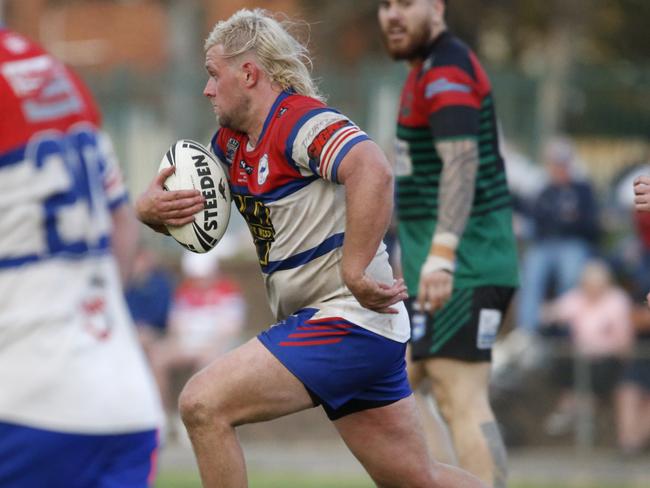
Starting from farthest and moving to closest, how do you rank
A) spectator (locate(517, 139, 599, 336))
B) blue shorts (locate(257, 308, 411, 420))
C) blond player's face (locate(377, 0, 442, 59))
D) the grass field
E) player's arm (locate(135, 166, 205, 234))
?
spectator (locate(517, 139, 599, 336)), the grass field, blond player's face (locate(377, 0, 442, 59)), player's arm (locate(135, 166, 205, 234)), blue shorts (locate(257, 308, 411, 420))

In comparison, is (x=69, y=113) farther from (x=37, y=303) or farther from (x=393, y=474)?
(x=393, y=474)

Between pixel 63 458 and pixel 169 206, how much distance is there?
1.13m

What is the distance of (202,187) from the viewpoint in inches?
211

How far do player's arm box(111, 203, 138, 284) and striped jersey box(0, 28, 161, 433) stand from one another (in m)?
0.28

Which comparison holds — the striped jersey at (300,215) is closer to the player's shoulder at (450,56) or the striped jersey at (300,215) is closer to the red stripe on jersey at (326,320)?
the red stripe on jersey at (326,320)

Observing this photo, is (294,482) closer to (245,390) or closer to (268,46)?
(245,390)

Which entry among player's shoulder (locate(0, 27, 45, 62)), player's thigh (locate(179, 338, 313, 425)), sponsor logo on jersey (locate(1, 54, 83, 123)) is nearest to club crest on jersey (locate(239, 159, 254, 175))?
player's thigh (locate(179, 338, 313, 425))

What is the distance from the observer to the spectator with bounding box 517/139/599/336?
44.3 ft

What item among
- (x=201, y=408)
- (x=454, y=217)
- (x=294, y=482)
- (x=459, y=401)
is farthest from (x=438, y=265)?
(x=294, y=482)

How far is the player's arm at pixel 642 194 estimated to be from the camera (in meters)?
5.27

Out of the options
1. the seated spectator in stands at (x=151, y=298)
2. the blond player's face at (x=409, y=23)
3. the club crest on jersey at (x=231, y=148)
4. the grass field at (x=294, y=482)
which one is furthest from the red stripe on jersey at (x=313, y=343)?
the seated spectator in stands at (x=151, y=298)

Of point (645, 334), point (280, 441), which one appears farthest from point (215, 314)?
point (645, 334)

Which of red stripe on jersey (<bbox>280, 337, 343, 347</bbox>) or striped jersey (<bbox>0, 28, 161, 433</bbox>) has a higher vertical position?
striped jersey (<bbox>0, 28, 161, 433</bbox>)

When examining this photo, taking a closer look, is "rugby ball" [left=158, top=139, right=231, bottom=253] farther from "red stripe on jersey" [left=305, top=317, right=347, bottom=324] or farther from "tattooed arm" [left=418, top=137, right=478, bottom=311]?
"tattooed arm" [left=418, top=137, right=478, bottom=311]
